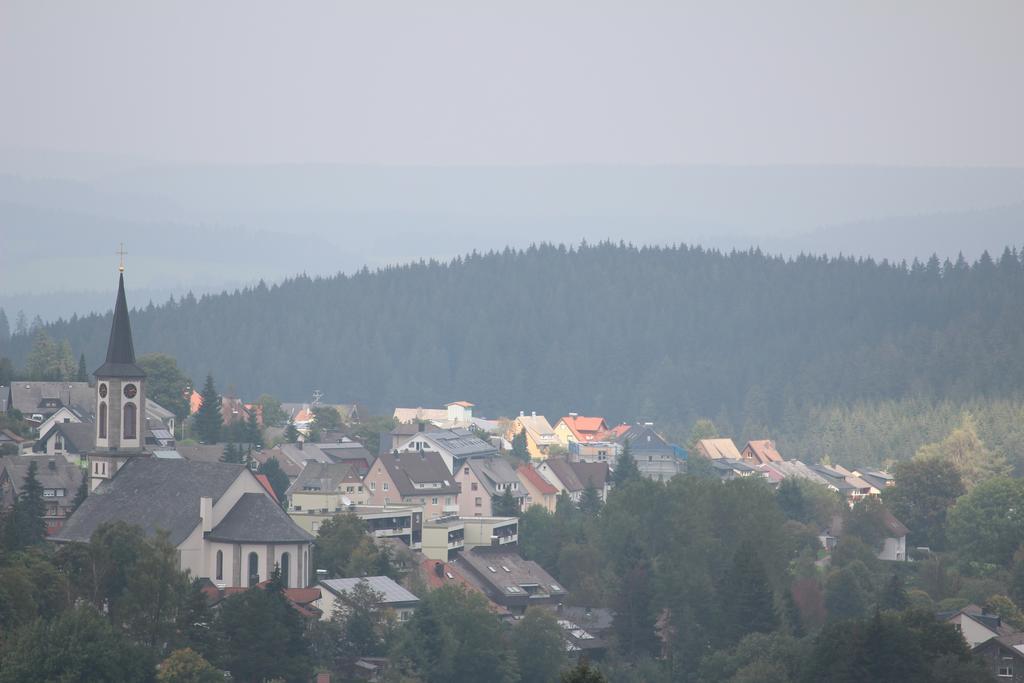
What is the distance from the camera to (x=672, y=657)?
92000mm

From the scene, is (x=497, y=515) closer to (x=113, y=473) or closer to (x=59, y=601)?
(x=113, y=473)

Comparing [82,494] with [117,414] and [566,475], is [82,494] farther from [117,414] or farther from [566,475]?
[566,475]

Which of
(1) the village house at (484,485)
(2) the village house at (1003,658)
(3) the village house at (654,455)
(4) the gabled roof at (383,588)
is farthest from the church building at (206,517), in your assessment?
(3) the village house at (654,455)

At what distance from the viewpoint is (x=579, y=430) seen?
619 ft

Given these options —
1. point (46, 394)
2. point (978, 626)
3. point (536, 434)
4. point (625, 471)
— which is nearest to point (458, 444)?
point (625, 471)

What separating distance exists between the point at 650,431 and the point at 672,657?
89.1m

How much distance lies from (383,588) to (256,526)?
5.38 metres

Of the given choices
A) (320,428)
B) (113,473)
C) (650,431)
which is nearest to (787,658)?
(113,473)

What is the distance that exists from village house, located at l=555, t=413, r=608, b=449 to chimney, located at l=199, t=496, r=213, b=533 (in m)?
92.8

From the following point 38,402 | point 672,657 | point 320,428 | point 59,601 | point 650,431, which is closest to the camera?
point 59,601

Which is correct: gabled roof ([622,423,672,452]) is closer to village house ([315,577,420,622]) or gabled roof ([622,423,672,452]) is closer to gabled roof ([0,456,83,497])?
gabled roof ([0,456,83,497])

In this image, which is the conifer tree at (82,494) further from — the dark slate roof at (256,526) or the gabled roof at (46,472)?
the dark slate roof at (256,526)

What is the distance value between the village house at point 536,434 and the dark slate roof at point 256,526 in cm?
7936

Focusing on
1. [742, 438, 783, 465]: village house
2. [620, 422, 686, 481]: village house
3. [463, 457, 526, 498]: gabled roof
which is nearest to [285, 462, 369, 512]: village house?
[463, 457, 526, 498]: gabled roof
